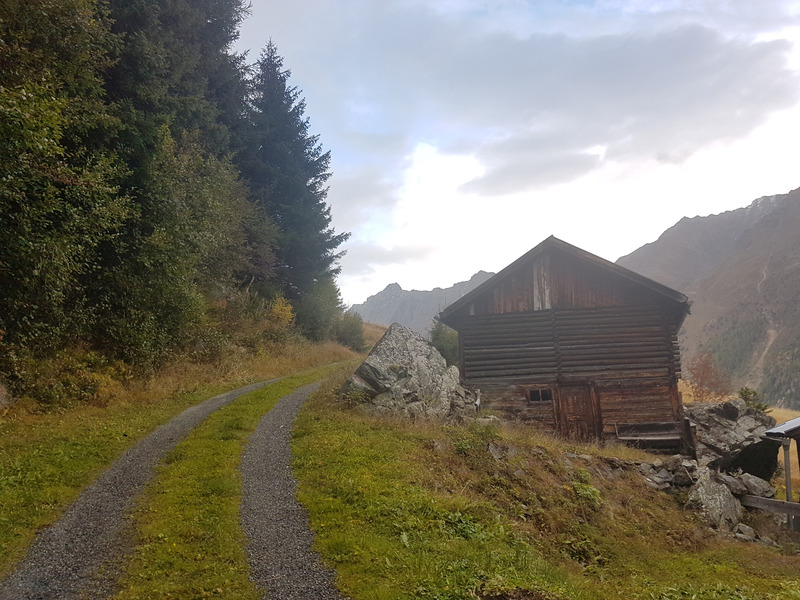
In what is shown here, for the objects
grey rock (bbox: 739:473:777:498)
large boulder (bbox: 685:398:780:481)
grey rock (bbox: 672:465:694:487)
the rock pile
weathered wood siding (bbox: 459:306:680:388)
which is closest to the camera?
the rock pile

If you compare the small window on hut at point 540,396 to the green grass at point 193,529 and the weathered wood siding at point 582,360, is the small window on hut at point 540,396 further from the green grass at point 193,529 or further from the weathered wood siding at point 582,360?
the green grass at point 193,529

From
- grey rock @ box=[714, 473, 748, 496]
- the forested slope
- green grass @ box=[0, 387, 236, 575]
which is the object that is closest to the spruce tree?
the forested slope

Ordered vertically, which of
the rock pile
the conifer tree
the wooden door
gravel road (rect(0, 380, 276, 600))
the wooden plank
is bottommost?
the wooden plank

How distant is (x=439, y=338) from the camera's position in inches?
1474

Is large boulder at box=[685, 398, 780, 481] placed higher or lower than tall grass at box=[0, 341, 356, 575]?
lower

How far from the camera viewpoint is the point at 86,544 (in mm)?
7785

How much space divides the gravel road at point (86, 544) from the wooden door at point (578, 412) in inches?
666

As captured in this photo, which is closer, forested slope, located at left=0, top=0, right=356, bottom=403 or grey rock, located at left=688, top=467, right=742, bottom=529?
forested slope, located at left=0, top=0, right=356, bottom=403

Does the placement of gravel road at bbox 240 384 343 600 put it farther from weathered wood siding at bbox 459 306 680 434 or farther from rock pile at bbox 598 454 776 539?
weathered wood siding at bbox 459 306 680 434

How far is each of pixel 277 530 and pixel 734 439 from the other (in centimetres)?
2396

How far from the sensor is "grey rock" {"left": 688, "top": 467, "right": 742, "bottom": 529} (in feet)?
50.2

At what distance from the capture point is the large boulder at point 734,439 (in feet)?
77.4

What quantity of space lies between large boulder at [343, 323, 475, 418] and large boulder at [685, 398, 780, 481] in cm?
1173

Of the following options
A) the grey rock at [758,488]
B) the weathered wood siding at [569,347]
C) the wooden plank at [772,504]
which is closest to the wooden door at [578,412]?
the weathered wood siding at [569,347]
